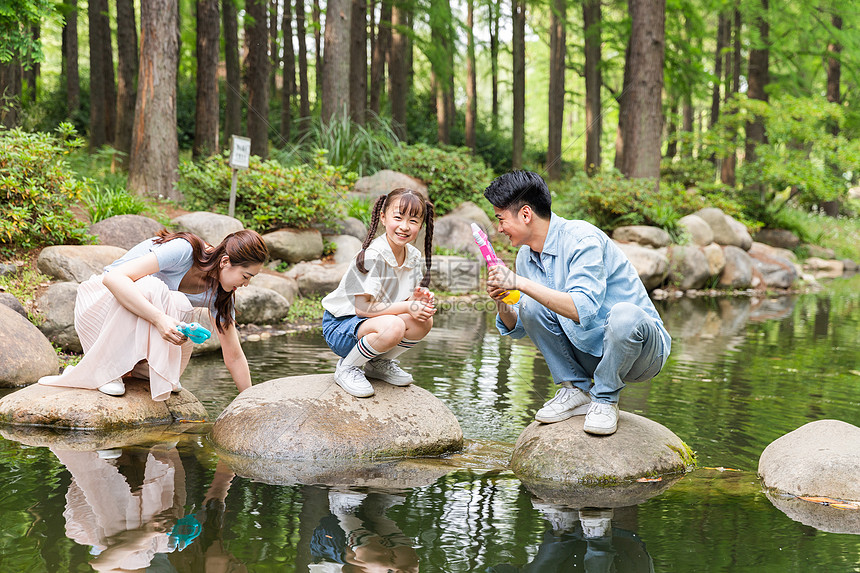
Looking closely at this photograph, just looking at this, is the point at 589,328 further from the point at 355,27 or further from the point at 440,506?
the point at 355,27

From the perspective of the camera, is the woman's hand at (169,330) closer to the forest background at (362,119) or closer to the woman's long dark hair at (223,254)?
the woman's long dark hair at (223,254)

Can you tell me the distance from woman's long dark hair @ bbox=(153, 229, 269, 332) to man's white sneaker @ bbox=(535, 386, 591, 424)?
171 centimetres

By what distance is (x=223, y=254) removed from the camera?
4.05 metres

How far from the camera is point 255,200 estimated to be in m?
10.1

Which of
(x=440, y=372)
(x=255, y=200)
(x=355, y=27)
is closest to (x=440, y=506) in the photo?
(x=440, y=372)

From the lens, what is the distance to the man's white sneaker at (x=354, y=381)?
4.05 metres

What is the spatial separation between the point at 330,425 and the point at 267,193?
6774 mm

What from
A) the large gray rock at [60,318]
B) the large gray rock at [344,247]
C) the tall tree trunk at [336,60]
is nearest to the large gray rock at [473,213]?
the tall tree trunk at [336,60]

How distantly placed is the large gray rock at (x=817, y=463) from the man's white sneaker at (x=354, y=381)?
2.09 meters

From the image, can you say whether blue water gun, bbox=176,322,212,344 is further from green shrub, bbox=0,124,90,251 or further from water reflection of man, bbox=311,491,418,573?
green shrub, bbox=0,124,90,251

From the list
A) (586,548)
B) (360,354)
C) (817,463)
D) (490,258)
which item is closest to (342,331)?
(360,354)

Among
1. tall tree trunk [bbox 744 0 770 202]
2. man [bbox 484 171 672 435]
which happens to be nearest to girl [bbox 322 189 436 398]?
man [bbox 484 171 672 435]

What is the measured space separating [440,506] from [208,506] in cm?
98

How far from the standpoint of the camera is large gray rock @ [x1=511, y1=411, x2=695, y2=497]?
3549 mm
